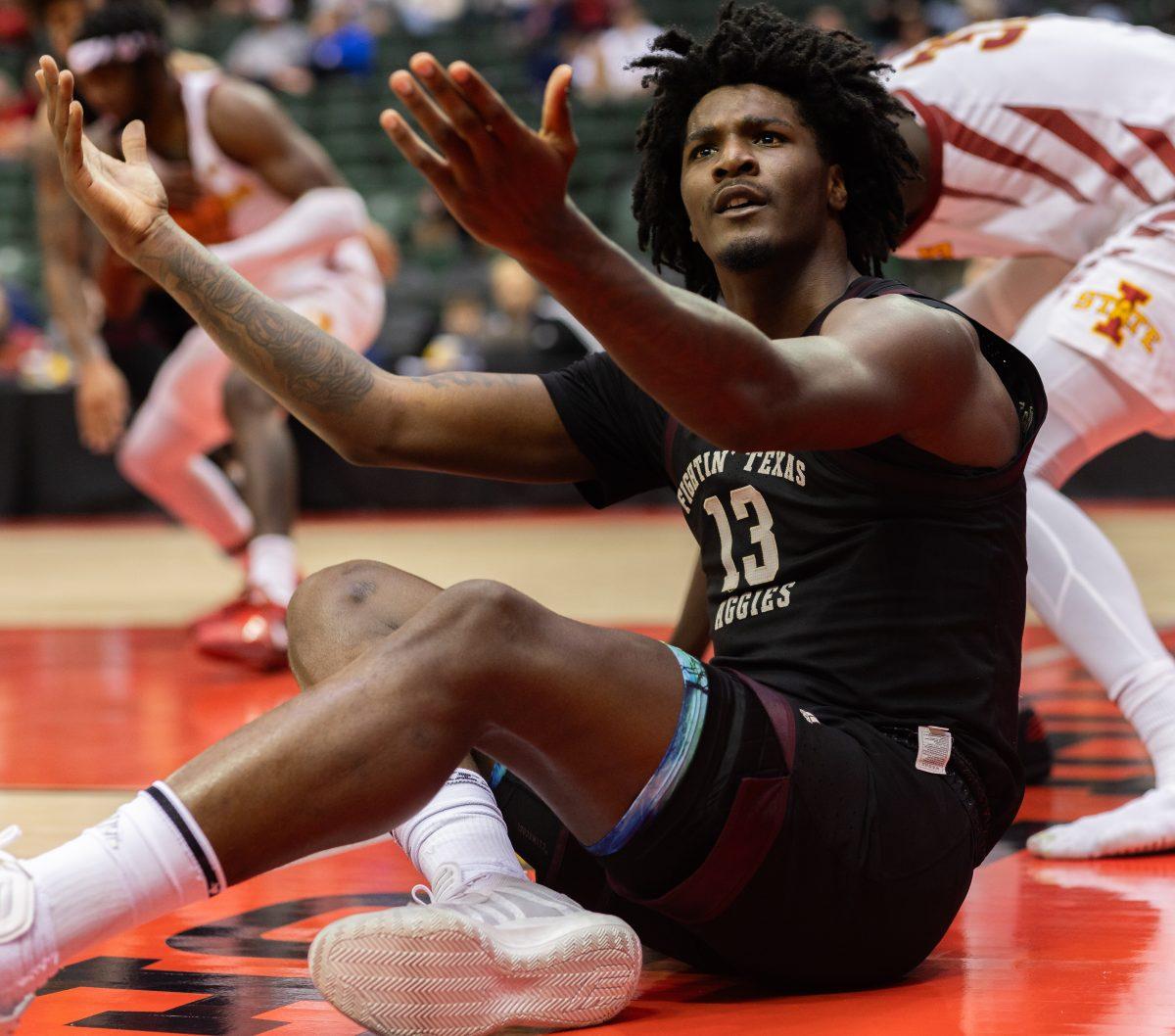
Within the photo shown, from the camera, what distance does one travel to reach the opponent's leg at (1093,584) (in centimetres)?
300

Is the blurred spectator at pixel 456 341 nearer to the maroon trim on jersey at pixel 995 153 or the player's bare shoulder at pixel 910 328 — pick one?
the maroon trim on jersey at pixel 995 153

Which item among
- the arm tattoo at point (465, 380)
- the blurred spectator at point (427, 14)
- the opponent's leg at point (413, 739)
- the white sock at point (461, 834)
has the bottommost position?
the white sock at point (461, 834)

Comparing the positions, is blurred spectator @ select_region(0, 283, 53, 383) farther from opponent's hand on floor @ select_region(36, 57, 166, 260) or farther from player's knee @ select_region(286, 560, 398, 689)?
player's knee @ select_region(286, 560, 398, 689)

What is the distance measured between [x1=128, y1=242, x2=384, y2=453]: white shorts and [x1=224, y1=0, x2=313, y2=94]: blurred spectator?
8916 millimetres

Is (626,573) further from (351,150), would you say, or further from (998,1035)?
(351,150)

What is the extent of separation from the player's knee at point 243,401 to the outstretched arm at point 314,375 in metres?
3.04

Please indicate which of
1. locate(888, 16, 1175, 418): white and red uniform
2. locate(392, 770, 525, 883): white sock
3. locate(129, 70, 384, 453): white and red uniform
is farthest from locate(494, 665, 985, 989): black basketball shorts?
locate(129, 70, 384, 453): white and red uniform

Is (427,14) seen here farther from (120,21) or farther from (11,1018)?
(11,1018)

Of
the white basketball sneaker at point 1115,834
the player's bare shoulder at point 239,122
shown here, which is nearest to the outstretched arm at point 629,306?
the white basketball sneaker at point 1115,834

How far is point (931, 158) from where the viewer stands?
3371 mm

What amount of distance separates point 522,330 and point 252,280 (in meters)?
5.79

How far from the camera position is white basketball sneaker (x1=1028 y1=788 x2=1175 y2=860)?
2.93 meters

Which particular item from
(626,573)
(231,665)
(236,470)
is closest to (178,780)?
(231,665)

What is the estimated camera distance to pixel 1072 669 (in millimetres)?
5156
